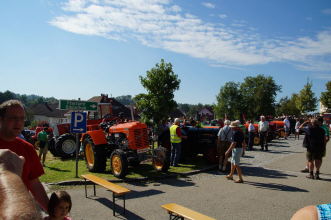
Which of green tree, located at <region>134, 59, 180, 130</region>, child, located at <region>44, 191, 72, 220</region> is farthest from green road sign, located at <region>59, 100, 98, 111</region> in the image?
green tree, located at <region>134, 59, 180, 130</region>

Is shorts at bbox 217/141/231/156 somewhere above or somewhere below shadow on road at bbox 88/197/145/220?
above

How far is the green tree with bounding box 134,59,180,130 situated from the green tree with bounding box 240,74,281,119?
32.4 m

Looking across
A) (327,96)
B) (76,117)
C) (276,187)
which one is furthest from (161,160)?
(327,96)

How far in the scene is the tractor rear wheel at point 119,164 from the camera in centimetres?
765

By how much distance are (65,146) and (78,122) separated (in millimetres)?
4589

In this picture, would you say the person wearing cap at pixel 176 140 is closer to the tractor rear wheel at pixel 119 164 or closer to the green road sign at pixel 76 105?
the tractor rear wheel at pixel 119 164

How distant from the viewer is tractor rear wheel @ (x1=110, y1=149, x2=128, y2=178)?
301 inches

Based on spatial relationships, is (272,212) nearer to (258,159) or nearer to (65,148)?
(258,159)

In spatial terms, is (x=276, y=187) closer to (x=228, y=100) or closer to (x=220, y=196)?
(x=220, y=196)

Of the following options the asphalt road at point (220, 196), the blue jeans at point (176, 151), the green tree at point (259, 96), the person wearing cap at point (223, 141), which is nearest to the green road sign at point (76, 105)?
the asphalt road at point (220, 196)

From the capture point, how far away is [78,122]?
8336mm

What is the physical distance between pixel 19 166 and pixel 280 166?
10715 millimetres

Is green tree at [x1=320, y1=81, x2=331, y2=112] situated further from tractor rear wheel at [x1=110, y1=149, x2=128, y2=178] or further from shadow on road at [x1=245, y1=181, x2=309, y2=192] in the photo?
tractor rear wheel at [x1=110, y1=149, x2=128, y2=178]

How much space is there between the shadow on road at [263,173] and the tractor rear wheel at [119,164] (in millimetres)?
4190
